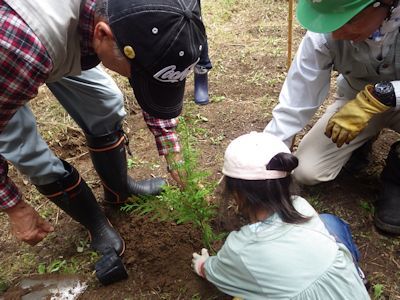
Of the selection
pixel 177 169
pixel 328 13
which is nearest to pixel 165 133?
pixel 177 169

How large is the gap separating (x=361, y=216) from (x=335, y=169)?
0.33 m

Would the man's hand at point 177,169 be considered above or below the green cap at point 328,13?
below

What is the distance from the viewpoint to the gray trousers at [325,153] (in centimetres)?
258

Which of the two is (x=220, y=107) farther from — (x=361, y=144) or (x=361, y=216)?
(x=361, y=216)

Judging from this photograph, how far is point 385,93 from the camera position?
2.21 m

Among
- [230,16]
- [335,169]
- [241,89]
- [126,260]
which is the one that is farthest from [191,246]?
[230,16]

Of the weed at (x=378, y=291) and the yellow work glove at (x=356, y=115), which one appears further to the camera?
the yellow work glove at (x=356, y=115)

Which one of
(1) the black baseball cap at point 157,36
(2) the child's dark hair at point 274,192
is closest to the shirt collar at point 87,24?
(1) the black baseball cap at point 157,36

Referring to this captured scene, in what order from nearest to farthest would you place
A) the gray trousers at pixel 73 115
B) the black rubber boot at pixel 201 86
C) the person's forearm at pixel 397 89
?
the gray trousers at pixel 73 115
the person's forearm at pixel 397 89
the black rubber boot at pixel 201 86

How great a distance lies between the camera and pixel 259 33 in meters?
4.82

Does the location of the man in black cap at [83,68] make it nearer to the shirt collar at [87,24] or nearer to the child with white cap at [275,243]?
the shirt collar at [87,24]

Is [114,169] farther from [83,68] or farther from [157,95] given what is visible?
[157,95]

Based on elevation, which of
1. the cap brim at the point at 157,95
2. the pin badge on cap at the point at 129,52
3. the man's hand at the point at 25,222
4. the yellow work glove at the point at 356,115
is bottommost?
the man's hand at the point at 25,222

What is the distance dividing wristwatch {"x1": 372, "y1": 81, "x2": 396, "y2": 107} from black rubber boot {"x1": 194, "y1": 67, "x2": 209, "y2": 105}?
173 centimetres
